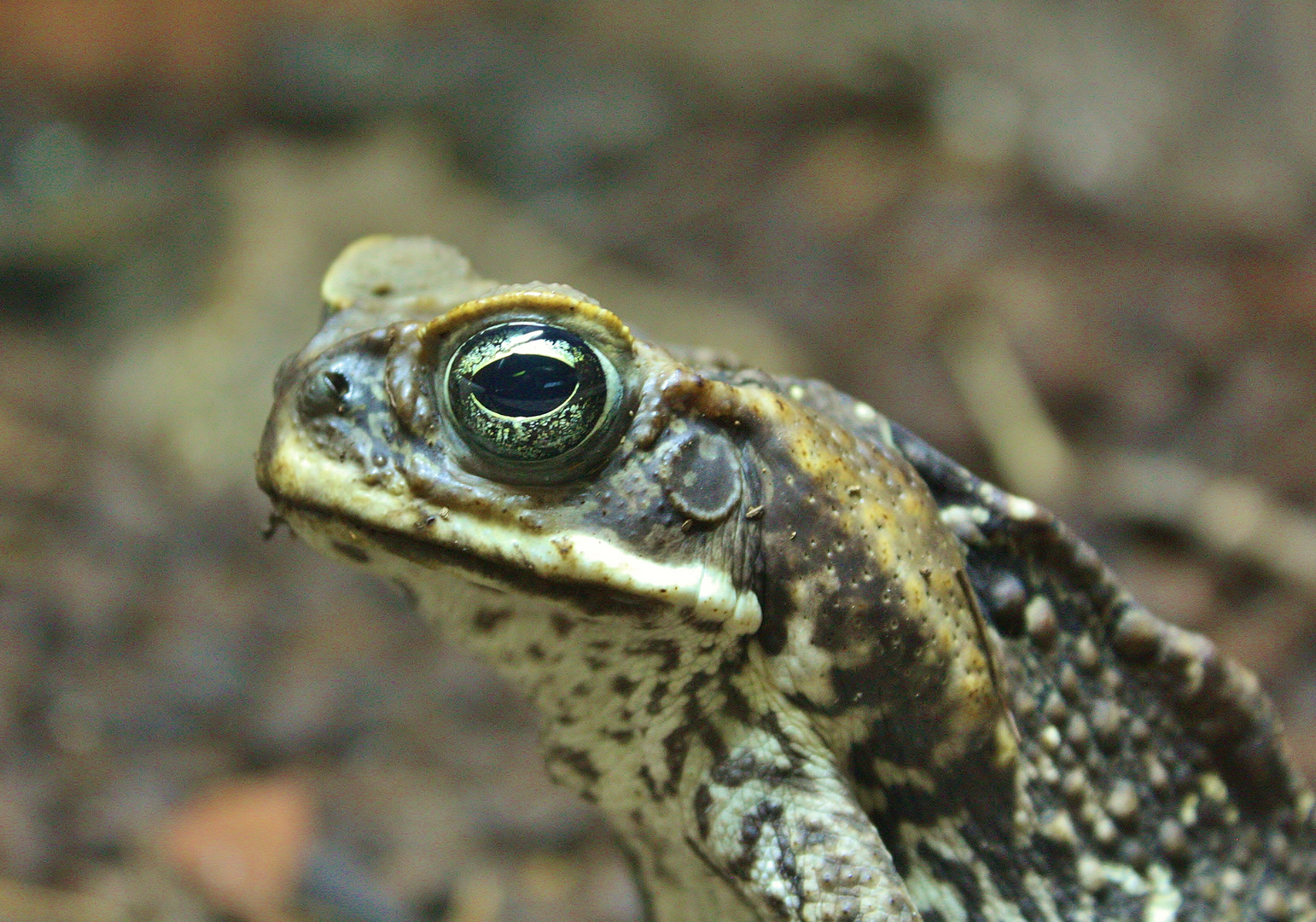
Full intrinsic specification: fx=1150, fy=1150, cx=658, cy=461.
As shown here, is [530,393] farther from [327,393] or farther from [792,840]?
[792,840]

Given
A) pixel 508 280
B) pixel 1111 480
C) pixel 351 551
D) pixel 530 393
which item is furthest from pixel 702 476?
pixel 508 280

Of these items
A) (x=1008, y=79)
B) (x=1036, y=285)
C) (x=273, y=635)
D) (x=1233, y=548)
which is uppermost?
(x=1008, y=79)

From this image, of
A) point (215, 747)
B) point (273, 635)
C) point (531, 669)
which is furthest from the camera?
point (273, 635)

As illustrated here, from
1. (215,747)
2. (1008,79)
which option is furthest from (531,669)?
(1008,79)

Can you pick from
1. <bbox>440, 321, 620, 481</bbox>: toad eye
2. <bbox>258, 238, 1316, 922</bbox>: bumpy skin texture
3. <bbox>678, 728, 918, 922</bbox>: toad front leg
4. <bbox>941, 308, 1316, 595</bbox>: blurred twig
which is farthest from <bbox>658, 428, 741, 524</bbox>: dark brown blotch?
<bbox>941, 308, 1316, 595</bbox>: blurred twig

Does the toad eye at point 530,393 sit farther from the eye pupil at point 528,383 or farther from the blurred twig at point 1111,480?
the blurred twig at point 1111,480

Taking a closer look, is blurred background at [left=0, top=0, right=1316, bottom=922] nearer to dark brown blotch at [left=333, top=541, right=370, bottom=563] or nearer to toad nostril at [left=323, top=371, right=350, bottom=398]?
dark brown blotch at [left=333, top=541, right=370, bottom=563]

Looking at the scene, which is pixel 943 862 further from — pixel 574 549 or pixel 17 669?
pixel 17 669
